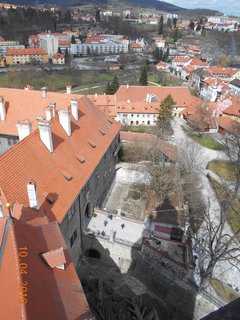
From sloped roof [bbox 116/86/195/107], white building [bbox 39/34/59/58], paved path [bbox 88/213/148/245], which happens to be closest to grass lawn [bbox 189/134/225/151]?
sloped roof [bbox 116/86/195/107]

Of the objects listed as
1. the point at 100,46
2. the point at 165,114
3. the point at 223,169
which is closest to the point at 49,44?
the point at 100,46

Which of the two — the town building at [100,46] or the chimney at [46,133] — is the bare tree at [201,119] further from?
the town building at [100,46]

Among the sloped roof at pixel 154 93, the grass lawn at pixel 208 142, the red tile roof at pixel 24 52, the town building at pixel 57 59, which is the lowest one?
the grass lawn at pixel 208 142

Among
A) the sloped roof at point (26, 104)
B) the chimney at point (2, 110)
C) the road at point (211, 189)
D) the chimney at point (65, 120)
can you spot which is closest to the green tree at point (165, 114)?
the road at point (211, 189)

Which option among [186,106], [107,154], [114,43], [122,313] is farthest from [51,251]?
[114,43]

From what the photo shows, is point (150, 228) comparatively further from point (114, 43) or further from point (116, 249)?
point (114, 43)

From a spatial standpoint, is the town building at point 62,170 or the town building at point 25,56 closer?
the town building at point 62,170

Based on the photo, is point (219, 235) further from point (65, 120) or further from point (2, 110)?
point (2, 110)
